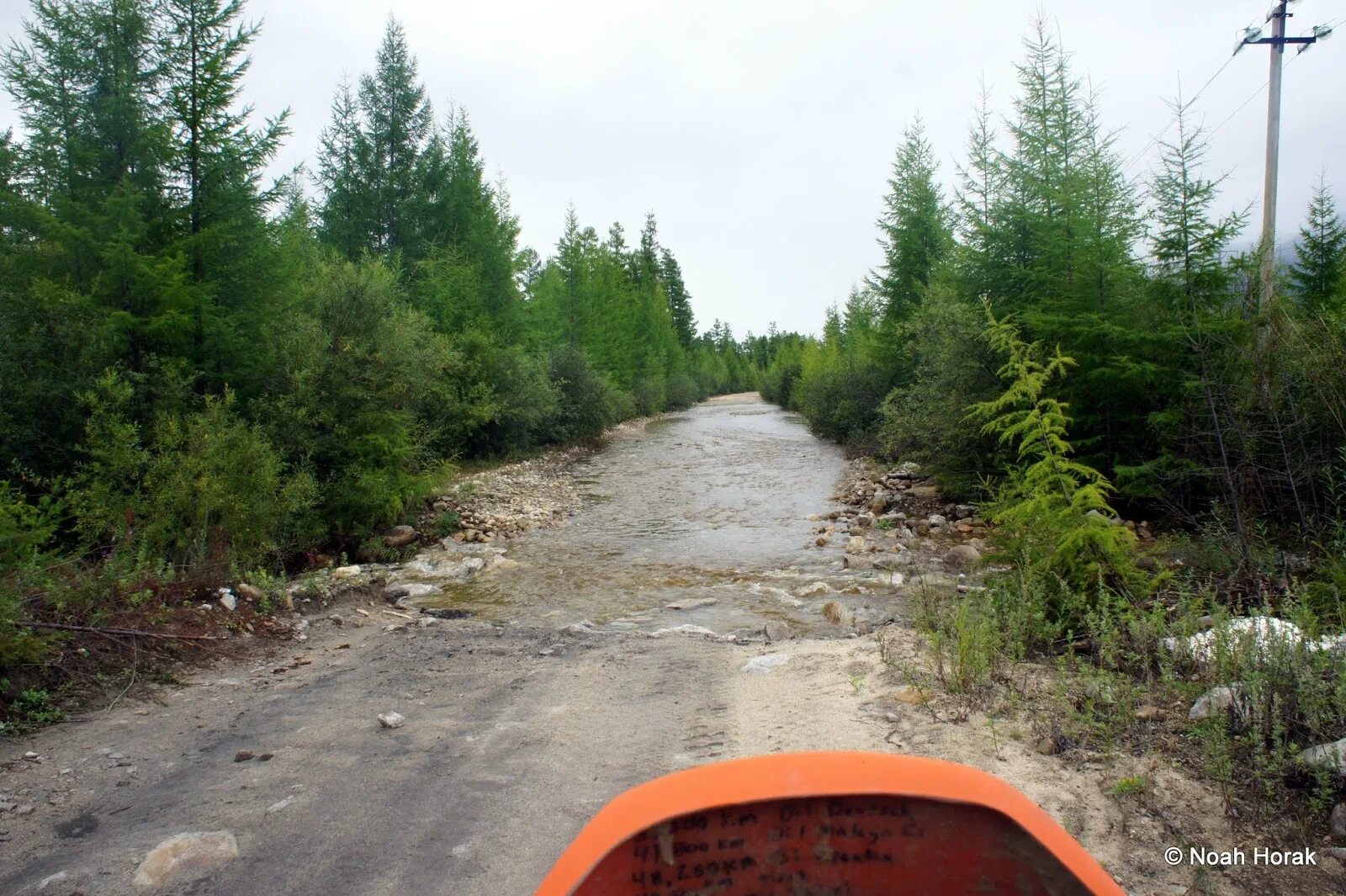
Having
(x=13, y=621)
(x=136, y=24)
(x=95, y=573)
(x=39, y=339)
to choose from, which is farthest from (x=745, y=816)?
(x=136, y=24)

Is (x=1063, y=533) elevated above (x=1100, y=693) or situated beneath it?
elevated above

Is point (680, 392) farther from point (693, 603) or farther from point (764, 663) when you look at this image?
point (764, 663)

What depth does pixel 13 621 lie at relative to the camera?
15.5 ft

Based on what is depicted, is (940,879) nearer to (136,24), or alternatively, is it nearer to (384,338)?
(384,338)

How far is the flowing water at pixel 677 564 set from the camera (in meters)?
8.27

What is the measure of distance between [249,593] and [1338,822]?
7971 mm

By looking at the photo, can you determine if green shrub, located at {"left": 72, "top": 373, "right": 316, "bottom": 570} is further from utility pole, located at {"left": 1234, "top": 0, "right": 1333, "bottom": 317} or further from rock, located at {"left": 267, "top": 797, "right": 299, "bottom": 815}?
utility pole, located at {"left": 1234, "top": 0, "right": 1333, "bottom": 317}

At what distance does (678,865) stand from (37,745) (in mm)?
4764

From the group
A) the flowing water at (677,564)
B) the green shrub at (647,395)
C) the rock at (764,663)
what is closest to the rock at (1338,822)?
the rock at (764,663)

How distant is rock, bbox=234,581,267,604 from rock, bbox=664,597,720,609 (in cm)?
411

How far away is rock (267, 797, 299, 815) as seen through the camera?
3490 millimetres

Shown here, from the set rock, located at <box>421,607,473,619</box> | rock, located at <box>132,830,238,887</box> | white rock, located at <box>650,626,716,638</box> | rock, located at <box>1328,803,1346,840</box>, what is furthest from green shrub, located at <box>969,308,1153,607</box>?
rock, located at <box>421,607,473,619</box>

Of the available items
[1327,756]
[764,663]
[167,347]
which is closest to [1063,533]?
[764,663]

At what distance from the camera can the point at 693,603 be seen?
861 centimetres
